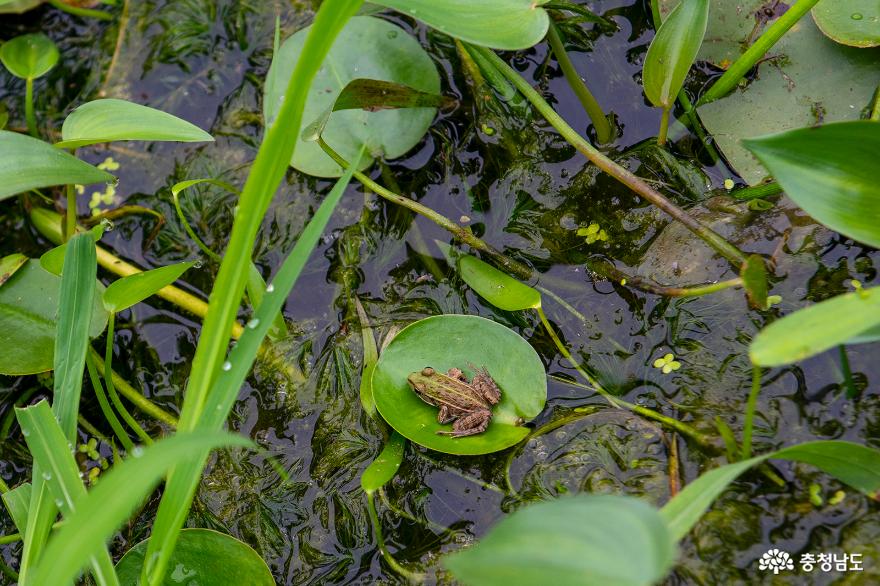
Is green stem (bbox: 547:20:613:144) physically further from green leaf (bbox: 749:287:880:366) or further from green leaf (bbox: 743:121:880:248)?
green leaf (bbox: 749:287:880:366)

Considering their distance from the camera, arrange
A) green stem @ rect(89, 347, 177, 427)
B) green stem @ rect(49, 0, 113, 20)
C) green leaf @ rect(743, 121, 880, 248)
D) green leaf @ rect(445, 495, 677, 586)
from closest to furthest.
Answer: green leaf @ rect(445, 495, 677, 586), green leaf @ rect(743, 121, 880, 248), green stem @ rect(89, 347, 177, 427), green stem @ rect(49, 0, 113, 20)

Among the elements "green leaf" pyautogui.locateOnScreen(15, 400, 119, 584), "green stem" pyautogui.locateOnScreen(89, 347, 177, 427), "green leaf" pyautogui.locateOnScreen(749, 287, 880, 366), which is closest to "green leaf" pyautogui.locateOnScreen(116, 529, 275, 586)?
"green leaf" pyautogui.locateOnScreen(15, 400, 119, 584)

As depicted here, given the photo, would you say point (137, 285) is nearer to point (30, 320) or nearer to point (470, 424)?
point (30, 320)

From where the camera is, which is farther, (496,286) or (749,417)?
(496,286)

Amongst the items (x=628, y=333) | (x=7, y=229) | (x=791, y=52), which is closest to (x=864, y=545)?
(x=628, y=333)

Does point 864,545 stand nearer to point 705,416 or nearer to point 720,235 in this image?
point 705,416

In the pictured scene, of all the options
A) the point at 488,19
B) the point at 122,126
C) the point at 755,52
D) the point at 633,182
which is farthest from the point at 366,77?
the point at 755,52
